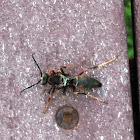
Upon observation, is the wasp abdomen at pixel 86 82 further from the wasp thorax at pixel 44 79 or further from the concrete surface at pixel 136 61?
the concrete surface at pixel 136 61

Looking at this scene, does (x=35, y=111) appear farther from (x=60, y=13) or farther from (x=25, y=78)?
(x=60, y=13)

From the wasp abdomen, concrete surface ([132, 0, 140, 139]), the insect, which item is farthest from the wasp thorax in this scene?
concrete surface ([132, 0, 140, 139])

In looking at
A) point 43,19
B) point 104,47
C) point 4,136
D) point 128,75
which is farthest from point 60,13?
point 4,136

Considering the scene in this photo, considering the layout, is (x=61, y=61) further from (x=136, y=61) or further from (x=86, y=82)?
(x=136, y=61)

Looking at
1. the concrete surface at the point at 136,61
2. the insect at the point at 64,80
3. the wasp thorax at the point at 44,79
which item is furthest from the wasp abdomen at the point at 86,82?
the concrete surface at the point at 136,61

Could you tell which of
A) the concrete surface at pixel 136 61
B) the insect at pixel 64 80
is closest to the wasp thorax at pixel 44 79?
the insect at pixel 64 80

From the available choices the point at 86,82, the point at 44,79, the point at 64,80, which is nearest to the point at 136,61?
the point at 86,82

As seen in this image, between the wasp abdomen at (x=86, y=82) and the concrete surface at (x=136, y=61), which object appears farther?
the concrete surface at (x=136, y=61)
